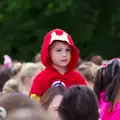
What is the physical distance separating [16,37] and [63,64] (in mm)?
14847

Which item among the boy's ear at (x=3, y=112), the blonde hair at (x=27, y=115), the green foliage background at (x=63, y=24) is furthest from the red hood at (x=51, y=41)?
the green foliage background at (x=63, y=24)

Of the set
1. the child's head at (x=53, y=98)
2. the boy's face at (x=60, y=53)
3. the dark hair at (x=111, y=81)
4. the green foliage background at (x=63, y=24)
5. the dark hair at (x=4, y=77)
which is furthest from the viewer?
the green foliage background at (x=63, y=24)

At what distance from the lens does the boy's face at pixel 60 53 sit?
5992 millimetres

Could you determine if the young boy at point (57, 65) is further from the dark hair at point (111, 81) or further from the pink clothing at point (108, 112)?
the pink clothing at point (108, 112)

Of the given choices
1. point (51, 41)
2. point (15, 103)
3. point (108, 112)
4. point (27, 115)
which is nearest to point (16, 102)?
point (15, 103)

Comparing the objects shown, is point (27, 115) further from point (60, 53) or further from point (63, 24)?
point (63, 24)

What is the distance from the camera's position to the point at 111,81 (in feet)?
17.7

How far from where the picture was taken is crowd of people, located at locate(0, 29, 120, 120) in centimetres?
309

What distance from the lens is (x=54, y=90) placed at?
4590 mm

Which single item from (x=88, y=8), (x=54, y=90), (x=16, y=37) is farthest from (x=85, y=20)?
(x=54, y=90)

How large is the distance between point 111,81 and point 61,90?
3.10ft

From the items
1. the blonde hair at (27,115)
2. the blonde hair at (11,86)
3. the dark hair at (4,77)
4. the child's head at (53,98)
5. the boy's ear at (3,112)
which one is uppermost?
the dark hair at (4,77)

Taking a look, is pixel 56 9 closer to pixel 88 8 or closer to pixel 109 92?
pixel 88 8

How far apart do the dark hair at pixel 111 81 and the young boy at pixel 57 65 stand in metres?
0.36
